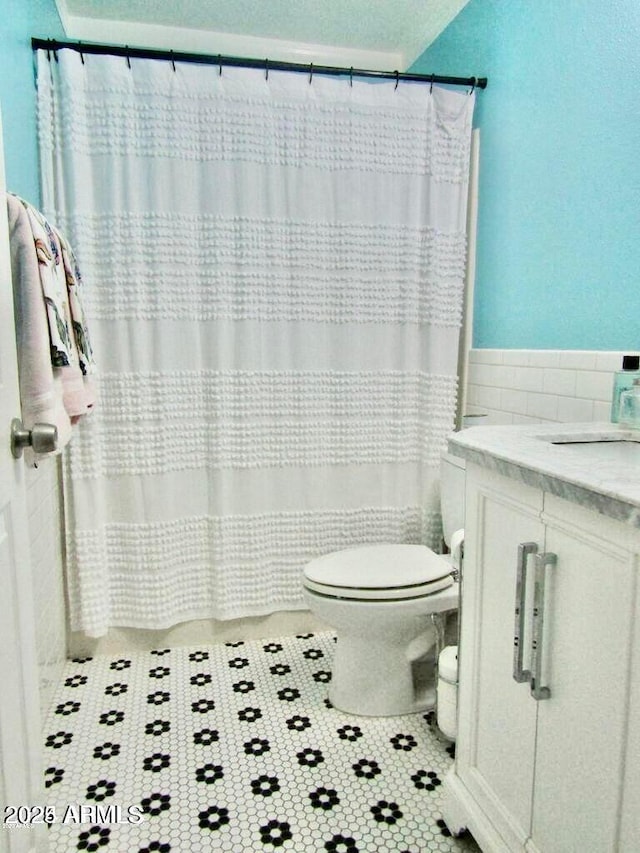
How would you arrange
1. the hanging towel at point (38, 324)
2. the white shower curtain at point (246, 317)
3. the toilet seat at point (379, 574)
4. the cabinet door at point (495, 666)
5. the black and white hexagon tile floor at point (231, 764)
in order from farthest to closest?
the white shower curtain at point (246, 317), the toilet seat at point (379, 574), the black and white hexagon tile floor at point (231, 764), the hanging towel at point (38, 324), the cabinet door at point (495, 666)

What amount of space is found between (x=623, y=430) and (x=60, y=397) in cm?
122

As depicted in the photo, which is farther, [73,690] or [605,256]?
[73,690]

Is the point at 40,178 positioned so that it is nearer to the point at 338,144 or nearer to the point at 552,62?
the point at 338,144

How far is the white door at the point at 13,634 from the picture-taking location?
92 cm

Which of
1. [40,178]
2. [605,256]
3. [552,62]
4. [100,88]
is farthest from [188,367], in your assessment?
[552,62]

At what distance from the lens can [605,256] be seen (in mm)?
1550

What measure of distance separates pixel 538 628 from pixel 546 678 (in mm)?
79

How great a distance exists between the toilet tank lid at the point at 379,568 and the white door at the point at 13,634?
2.82 ft

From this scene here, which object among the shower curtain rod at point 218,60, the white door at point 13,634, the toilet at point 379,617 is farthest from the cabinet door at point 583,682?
the shower curtain rod at point 218,60

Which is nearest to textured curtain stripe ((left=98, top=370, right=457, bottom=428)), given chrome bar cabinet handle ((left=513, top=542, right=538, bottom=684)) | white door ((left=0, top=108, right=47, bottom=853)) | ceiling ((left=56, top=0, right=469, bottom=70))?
white door ((left=0, top=108, right=47, bottom=853))

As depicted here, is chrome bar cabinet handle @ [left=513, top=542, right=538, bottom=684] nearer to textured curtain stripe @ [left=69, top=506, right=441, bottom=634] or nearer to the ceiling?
textured curtain stripe @ [left=69, top=506, right=441, bottom=634]

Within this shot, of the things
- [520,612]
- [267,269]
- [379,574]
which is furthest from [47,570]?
[520,612]

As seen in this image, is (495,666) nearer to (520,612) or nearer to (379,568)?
(520,612)

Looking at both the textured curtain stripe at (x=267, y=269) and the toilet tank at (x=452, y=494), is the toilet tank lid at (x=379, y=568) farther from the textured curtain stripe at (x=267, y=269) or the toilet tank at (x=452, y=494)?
the textured curtain stripe at (x=267, y=269)
